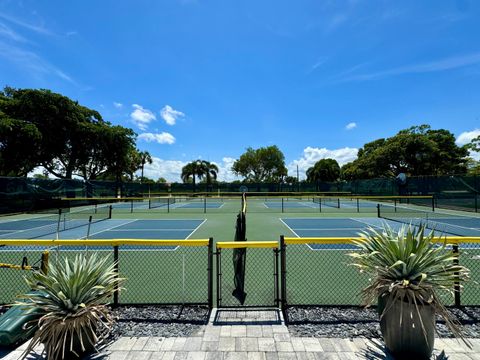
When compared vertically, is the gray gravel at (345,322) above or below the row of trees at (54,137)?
below

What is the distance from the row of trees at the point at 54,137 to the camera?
2678 cm

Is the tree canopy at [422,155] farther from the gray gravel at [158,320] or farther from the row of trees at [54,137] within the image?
the gray gravel at [158,320]

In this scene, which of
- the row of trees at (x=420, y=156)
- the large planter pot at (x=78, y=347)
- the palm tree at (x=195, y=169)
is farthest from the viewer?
the palm tree at (x=195, y=169)

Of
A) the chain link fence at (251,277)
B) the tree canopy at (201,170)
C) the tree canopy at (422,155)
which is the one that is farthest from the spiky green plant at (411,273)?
the tree canopy at (201,170)

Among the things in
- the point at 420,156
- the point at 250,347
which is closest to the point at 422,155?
the point at 420,156

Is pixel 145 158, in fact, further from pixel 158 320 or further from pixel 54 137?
pixel 158 320

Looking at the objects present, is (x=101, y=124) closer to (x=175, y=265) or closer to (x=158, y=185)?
(x=158, y=185)

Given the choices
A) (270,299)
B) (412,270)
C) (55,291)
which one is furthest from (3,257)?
(412,270)


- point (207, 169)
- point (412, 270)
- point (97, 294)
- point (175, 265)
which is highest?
point (207, 169)

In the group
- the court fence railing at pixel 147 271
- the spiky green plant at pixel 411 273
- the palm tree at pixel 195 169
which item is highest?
the palm tree at pixel 195 169

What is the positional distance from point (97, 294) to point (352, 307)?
379 centimetres

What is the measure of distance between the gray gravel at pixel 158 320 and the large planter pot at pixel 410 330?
2440 mm

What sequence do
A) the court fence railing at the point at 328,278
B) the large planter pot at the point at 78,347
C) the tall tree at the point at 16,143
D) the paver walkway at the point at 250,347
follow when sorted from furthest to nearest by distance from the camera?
the tall tree at the point at 16,143 → the court fence railing at the point at 328,278 → the paver walkway at the point at 250,347 → the large planter pot at the point at 78,347

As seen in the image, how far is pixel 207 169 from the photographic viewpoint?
211 feet
